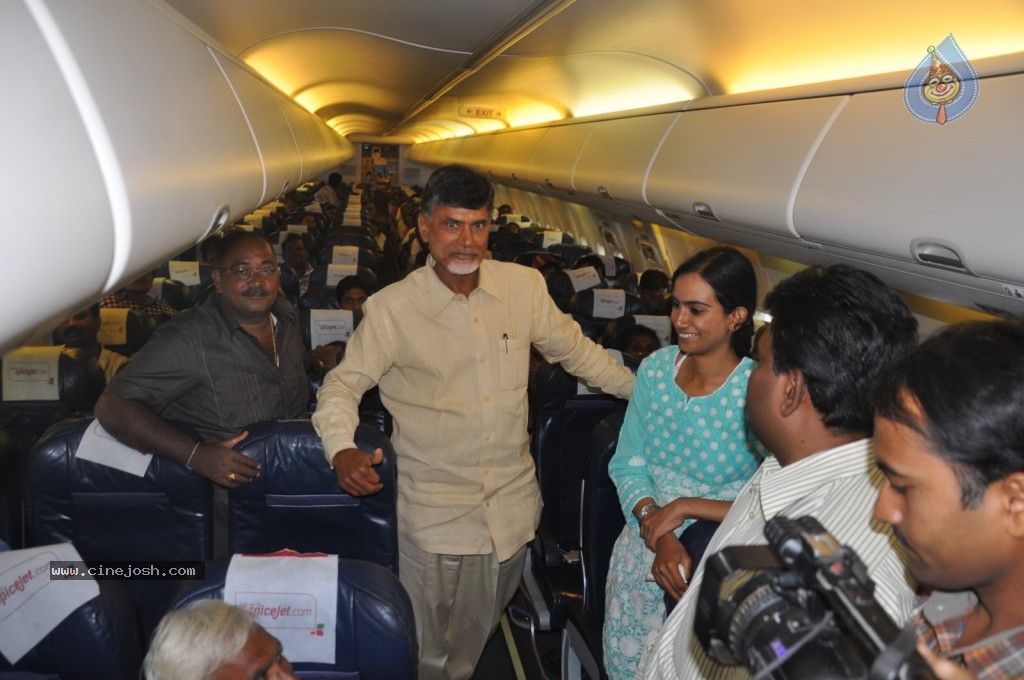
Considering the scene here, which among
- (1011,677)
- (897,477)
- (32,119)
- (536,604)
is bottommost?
(536,604)

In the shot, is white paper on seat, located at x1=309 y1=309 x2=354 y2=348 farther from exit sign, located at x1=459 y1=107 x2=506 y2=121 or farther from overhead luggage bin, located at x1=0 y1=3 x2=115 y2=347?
exit sign, located at x1=459 y1=107 x2=506 y2=121

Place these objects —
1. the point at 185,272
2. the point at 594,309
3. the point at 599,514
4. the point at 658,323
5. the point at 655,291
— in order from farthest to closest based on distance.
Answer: the point at 655,291, the point at 185,272, the point at 594,309, the point at 658,323, the point at 599,514

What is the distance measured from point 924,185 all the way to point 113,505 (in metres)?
3.03

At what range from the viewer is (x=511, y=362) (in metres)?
2.96

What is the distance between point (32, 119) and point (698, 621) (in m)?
1.21

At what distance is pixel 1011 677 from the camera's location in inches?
42.4

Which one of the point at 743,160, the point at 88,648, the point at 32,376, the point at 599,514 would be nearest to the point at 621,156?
the point at 743,160

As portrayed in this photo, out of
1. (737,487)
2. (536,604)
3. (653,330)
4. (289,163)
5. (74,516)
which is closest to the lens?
(737,487)

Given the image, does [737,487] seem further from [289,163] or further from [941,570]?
[289,163]

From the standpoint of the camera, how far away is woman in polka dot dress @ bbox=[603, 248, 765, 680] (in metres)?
2.40

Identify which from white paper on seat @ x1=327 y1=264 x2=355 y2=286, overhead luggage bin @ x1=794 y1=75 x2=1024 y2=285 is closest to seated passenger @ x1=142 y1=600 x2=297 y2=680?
overhead luggage bin @ x1=794 y1=75 x2=1024 y2=285

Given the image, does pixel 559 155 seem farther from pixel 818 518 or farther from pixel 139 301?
pixel 818 518

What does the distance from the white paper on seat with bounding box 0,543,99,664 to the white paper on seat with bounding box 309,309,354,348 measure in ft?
10.4

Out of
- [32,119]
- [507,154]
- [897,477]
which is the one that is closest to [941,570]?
[897,477]
